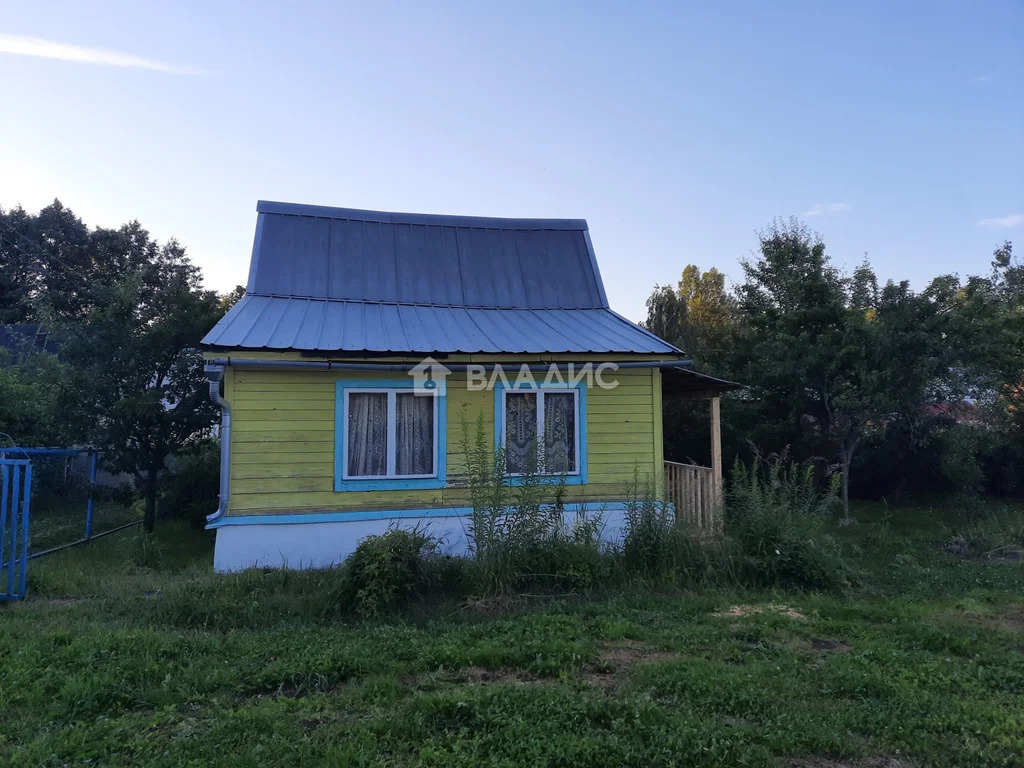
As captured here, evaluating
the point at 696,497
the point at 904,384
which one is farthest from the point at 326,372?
the point at 904,384

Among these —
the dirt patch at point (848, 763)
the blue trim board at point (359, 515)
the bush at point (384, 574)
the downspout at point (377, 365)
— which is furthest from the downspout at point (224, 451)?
the dirt patch at point (848, 763)

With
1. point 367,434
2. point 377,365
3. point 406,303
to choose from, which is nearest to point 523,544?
point 367,434

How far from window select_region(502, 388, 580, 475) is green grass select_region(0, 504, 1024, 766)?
2.85m

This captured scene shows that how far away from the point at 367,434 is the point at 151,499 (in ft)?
15.5

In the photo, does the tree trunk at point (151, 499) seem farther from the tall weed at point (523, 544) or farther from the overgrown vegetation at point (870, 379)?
the overgrown vegetation at point (870, 379)

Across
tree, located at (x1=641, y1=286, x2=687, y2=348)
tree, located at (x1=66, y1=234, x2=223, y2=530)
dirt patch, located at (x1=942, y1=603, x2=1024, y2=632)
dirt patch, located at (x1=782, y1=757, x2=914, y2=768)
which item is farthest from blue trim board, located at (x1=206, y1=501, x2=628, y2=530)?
tree, located at (x1=641, y1=286, x2=687, y2=348)

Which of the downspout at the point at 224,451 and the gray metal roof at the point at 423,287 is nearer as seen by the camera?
the downspout at the point at 224,451

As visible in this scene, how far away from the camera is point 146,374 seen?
1061 cm

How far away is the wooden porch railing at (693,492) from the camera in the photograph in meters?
9.24

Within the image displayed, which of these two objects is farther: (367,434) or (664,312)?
(664,312)

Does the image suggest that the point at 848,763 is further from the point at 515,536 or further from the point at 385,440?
the point at 385,440

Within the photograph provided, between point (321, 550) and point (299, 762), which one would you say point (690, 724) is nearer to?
point (299, 762)

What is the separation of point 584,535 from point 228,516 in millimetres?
4299

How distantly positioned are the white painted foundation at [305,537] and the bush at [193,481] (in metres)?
3.45
